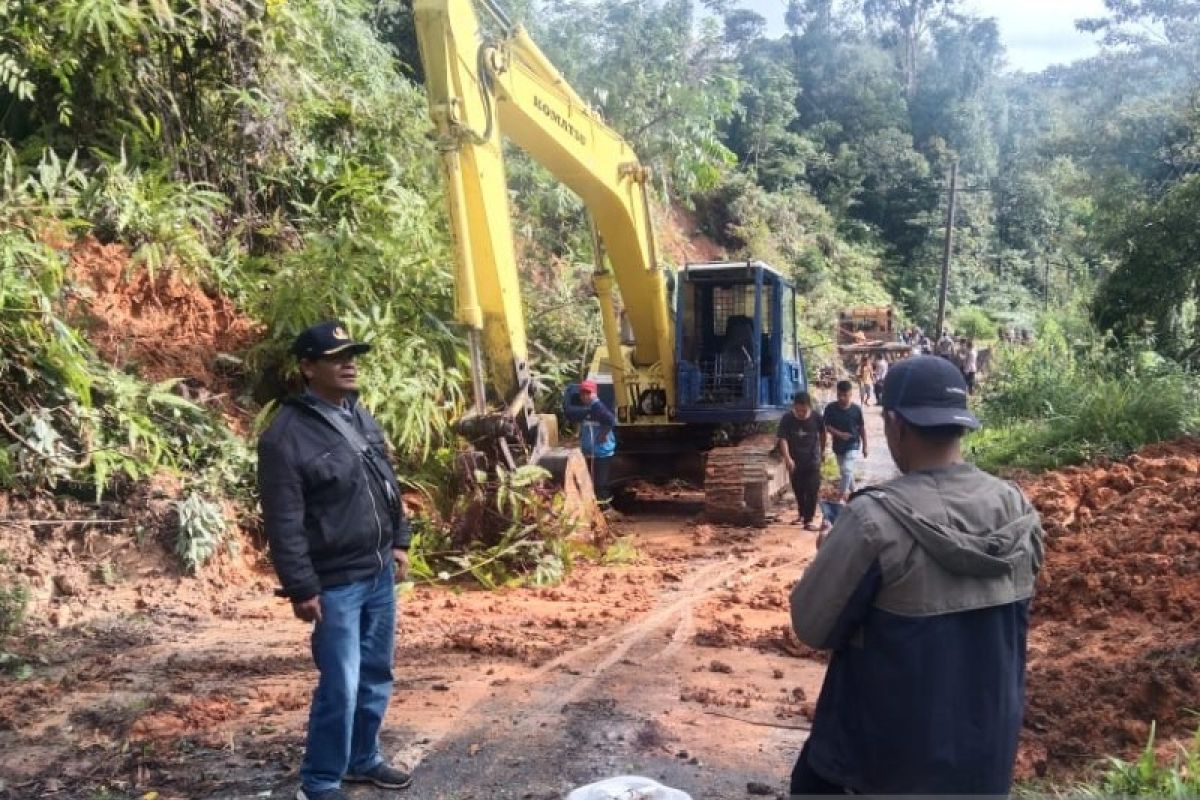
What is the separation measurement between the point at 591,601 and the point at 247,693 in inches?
99.3

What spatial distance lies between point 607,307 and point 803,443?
270 cm

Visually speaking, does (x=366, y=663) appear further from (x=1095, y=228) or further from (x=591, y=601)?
(x=1095, y=228)

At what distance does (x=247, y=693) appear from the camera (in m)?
4.82

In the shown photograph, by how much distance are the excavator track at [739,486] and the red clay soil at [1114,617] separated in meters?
2.47

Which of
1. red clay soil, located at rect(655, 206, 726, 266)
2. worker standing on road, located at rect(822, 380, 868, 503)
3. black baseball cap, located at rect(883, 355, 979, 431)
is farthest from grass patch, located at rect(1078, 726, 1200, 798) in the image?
red clay soil, located at rect(655, 206, 726, 266)

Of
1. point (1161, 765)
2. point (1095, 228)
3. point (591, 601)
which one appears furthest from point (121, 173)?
point (1095, 228)

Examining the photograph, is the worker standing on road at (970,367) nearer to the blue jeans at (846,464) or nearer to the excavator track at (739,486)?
the blue jeans at (846,464)

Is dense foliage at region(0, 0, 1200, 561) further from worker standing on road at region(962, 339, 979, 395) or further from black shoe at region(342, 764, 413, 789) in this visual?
worker standing on road at region(962, 339, 979, 395)

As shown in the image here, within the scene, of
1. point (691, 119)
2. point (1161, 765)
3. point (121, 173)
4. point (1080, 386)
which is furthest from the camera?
point (691, 119)

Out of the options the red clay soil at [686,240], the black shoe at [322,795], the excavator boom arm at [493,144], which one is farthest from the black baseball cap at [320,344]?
the red clay soil at [686,240]

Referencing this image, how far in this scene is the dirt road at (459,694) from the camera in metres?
3.92

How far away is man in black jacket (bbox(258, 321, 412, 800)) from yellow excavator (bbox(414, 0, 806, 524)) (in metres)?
3.41

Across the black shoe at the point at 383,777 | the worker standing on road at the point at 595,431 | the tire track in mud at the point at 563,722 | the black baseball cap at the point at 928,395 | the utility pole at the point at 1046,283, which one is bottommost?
the tire track in mud at the point at 563,722

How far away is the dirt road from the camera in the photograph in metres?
3.92
